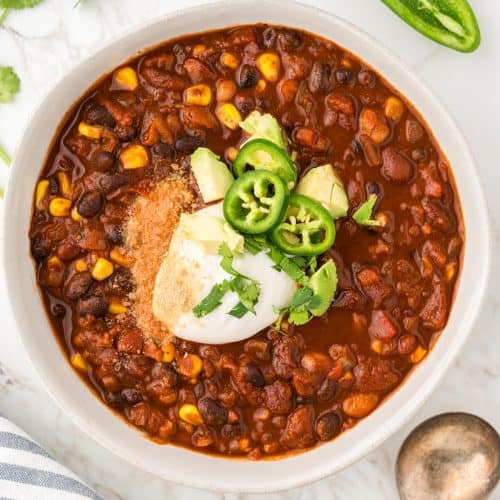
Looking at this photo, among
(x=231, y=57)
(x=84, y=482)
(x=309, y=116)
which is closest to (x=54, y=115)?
(x=231, y=57)

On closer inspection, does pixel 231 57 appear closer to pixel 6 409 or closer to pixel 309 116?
pixel 309 116

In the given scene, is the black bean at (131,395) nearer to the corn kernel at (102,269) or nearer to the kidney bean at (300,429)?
the corn kernel at (102,269)

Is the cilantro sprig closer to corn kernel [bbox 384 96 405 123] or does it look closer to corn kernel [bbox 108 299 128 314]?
corn kernel [bbox 108 299 128 314]

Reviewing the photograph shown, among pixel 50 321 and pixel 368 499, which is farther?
pixel 368 499

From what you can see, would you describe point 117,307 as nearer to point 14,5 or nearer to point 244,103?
point 244,103

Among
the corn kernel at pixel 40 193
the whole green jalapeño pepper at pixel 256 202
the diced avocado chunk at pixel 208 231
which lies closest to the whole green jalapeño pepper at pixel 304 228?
the whole green jalapeño pepper at pixel 256 202

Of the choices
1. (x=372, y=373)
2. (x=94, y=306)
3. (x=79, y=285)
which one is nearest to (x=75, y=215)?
(x=79, y=285)

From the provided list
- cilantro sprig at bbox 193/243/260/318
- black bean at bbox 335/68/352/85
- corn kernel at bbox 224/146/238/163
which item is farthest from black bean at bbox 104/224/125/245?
black bean at bbox 335/68/352/85
